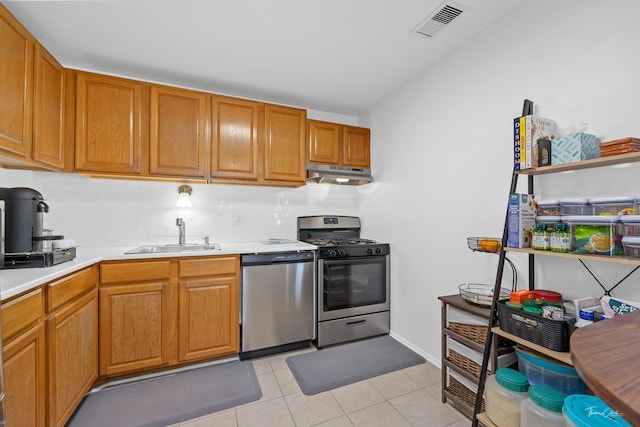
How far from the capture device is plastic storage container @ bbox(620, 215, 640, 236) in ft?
3.69

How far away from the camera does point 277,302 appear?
8.41ft

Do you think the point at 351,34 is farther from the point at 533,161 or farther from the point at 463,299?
the point at 463,299

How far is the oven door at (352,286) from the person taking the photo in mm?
2727

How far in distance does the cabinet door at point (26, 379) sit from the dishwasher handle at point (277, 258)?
1297 mm

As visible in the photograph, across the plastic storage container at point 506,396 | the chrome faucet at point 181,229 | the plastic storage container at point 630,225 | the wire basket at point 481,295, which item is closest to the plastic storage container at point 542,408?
the plastic storage container at point 506,396

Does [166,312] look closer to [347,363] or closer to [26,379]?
[26,379]

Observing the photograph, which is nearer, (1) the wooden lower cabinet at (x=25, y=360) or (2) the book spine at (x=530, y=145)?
(1) the wooden lower cabinet at (x=25, y=360)

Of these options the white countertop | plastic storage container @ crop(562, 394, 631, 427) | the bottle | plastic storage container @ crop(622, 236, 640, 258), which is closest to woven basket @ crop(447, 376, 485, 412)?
plastic storage container @ crop(562, 394, 631, 427)

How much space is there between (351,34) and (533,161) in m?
1.44

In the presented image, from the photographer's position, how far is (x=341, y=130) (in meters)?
3.23

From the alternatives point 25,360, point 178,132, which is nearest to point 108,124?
point 178,132

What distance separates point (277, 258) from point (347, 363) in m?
1.05

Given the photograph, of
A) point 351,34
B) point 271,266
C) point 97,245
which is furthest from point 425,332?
point 97,245

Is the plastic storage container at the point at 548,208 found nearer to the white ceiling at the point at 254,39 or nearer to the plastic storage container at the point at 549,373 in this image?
the plastic storage container at the point at 549,373
